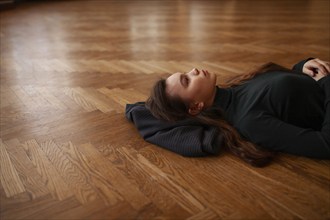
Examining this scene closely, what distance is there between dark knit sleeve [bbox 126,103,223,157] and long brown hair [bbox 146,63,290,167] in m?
0.03

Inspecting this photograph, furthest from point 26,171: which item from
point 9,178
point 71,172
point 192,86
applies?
point 192,86

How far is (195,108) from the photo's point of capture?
51.6 inches

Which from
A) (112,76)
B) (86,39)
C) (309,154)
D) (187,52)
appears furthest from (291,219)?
(86,39)

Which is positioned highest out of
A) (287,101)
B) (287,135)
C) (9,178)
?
(287,101)

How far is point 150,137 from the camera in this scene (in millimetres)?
1342

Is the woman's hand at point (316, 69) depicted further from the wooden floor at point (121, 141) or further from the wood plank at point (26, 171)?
the wood plank at point (26, 171)

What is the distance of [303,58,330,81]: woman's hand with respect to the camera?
1.40 meters

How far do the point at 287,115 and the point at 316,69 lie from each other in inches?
15.3

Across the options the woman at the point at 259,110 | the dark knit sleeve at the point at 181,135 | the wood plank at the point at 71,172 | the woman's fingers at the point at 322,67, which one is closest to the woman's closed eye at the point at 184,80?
the woman at the point at 259,110

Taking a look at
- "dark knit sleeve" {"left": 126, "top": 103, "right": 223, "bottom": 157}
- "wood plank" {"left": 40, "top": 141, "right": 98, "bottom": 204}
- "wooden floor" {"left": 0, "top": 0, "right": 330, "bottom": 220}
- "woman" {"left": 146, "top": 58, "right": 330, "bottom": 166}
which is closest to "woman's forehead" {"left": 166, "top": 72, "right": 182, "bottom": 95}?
"woman" {"left": 146, "top": 58, "right": 330, "bottom": 166}

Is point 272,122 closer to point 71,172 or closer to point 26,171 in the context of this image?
point 71,172

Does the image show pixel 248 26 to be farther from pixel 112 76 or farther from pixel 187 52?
pixel 112 76

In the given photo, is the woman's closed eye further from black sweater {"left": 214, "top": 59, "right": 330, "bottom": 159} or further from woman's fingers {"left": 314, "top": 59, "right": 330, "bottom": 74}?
woman's fingers {"left": 314, "top": 59, "right": 330, "bottom": 74}

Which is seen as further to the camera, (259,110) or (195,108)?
(195,108)
